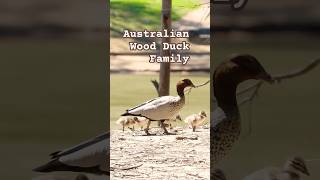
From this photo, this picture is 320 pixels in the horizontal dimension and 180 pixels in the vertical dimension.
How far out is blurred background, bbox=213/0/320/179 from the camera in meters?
3.21

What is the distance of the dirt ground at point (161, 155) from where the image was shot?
3.23 metres

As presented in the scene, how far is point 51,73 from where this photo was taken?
3.19 meters

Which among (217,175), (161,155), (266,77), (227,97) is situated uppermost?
(266,77)

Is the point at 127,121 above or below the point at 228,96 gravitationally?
below

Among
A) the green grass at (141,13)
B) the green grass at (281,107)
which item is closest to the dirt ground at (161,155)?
the green grass at (281,107)

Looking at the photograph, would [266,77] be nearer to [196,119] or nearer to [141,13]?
[196,119]

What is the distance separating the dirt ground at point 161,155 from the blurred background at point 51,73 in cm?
17

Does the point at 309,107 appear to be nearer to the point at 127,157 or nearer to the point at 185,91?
the point at 185,91

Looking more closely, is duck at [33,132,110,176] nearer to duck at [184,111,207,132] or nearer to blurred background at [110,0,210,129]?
blurred background at [110,0,210,129]

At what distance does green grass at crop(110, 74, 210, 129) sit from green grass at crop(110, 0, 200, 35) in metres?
0.26

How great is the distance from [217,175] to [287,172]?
15.3 inches

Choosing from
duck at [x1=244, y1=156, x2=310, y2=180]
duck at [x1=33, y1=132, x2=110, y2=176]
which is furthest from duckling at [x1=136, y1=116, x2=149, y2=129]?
duck at [x1=244, y1=156, x2=310, y2=180]

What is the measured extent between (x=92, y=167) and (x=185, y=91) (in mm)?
660

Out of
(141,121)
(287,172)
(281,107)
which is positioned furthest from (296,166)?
(141,121)
